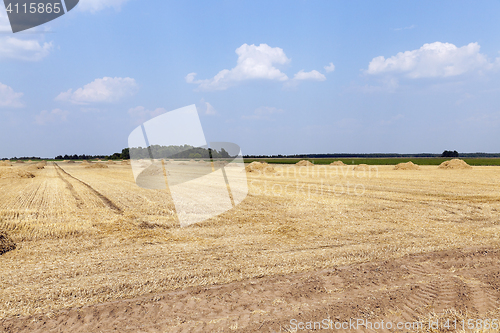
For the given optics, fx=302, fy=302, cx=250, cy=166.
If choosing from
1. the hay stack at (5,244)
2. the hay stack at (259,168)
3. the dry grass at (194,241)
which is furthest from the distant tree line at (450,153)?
the hay stack at (5,244)

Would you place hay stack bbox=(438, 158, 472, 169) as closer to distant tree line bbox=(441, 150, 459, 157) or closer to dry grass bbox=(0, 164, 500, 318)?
dry grass bbox=(0, 164, 500, 318)

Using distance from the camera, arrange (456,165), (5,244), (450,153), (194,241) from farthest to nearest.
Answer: (450,153)
(456,165)
(194,241)
(5,244)

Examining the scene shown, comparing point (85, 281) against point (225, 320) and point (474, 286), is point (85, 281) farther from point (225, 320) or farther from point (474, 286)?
point (474, 286)

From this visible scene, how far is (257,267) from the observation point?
5695 mm

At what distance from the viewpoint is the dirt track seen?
3.81 m

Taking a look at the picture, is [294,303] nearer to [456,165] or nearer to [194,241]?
[194,241]

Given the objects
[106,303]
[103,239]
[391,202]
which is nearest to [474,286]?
[106,303]

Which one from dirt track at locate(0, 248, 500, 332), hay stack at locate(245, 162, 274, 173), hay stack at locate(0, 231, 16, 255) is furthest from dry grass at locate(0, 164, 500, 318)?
hay stack at locate(245, 162, 274, 173)

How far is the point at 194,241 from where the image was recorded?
7.67m

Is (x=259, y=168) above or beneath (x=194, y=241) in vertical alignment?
above

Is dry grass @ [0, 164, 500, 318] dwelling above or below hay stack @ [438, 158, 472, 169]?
below

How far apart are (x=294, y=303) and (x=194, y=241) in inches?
156

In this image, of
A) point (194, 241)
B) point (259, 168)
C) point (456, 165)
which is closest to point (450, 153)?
point (456, 165)

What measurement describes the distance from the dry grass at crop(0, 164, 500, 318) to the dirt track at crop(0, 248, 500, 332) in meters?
0.38
